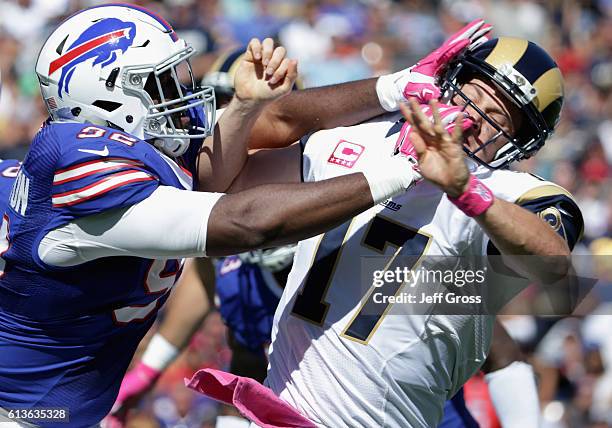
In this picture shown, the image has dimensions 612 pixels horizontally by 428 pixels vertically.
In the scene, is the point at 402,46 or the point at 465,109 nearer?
the point at 465,109

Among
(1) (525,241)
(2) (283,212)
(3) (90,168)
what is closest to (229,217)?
(2) (283,212)

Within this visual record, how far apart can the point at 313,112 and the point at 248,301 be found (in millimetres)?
1919

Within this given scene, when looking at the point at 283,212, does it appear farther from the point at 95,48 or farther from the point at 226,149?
the point at 95,48

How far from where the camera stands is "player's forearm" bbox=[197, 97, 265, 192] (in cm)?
343

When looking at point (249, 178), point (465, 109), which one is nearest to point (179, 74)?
point (249, 178)

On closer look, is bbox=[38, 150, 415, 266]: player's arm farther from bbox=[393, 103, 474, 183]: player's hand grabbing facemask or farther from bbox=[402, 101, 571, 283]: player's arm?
bbox=[402, 101, 571, 283]: player's arm

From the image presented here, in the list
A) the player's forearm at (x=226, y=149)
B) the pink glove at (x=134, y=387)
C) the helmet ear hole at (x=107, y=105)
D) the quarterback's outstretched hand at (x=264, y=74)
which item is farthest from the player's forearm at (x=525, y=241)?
the pink glove at (x=134, y=387)

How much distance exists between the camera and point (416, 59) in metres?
11.2

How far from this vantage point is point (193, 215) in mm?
2924

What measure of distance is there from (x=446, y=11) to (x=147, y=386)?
880cm

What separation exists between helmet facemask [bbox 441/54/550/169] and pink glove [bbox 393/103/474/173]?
0.34ft

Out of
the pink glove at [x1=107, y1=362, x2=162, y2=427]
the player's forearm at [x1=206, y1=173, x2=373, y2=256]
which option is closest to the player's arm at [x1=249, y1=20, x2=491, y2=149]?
the player's forearm at [x1=206, y1=173, x2=373, y2=256]


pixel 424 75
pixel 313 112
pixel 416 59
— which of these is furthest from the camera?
pixel 416 59

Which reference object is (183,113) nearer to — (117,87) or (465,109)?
(117,87)
